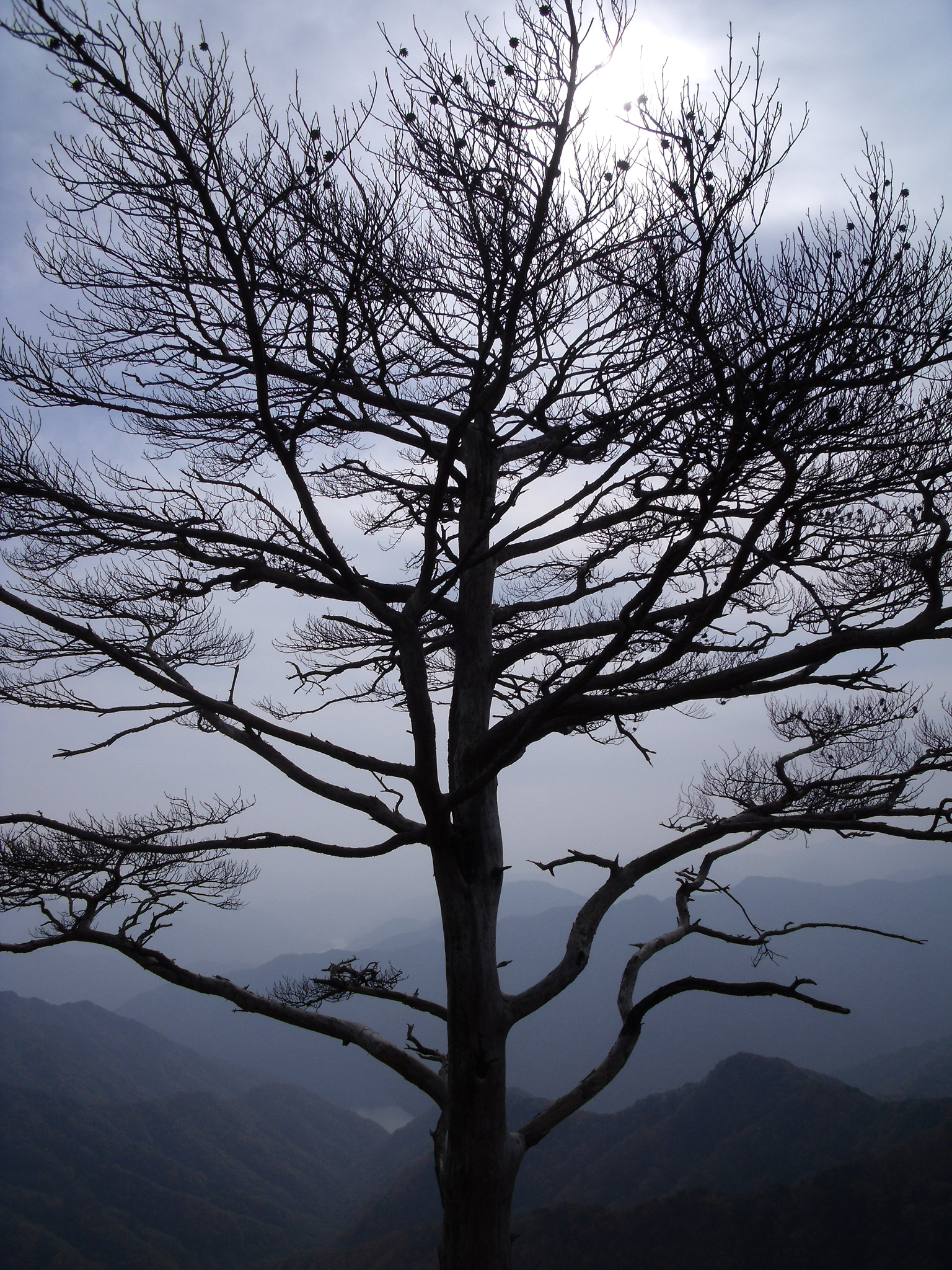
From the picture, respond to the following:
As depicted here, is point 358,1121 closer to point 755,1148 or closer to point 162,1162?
point 162,1162

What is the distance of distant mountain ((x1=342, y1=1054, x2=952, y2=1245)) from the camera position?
37531 millimetres

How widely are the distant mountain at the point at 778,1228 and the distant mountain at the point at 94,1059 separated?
48.4m

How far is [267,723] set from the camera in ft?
10.2

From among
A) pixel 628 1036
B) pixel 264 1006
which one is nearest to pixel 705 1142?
pixel 628 1036

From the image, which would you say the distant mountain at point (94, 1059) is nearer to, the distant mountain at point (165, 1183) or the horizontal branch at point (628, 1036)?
the distant mountain at point (165, 1183)

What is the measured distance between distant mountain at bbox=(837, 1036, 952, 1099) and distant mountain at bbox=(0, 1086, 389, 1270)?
4080 centimetres

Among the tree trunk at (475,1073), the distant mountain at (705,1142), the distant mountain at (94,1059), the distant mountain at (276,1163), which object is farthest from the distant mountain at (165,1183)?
the tree trunk at (475,1073)

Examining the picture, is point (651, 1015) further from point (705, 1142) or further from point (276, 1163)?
point (705, 1142)

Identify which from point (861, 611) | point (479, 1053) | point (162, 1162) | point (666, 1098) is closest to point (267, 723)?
point (479, 1053)

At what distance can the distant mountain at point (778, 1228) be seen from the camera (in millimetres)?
25250

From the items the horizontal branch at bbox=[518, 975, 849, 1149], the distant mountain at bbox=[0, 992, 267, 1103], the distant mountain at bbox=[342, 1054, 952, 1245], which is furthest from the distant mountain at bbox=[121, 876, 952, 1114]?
the horizontal branch at bbox=[518, 975, 849, 1149]

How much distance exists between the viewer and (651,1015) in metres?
101

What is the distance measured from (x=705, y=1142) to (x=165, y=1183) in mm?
35725

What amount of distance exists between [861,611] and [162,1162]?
6645 centimetres
